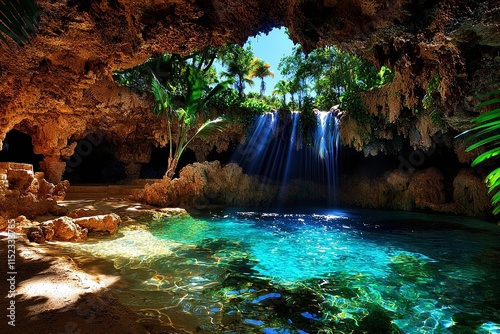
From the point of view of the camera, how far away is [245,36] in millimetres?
5574

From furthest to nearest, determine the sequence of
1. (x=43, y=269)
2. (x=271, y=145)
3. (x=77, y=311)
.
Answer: (x=271, y=145)
(x=43, y=269)
(x=77, y=311)

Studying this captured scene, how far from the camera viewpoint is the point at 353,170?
1734 centimetres

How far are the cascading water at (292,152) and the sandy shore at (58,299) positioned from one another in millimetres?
12680

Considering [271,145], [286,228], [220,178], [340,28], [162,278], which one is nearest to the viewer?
[162,278]

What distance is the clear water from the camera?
2.86 meters

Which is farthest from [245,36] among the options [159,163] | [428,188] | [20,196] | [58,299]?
[159,163]

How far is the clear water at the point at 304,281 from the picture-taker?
9.37 feet

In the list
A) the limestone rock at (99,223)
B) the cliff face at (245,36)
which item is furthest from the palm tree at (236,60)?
the limestone rock at (99,223)

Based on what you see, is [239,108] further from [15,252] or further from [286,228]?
[15,252]

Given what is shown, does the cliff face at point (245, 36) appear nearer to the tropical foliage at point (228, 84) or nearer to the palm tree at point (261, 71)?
the tropical foliage at point (228, 84)

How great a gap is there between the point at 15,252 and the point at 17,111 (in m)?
4.76

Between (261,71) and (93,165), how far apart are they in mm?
17614

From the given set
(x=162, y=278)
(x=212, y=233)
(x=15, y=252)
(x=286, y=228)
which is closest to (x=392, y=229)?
(x=286, y=228)

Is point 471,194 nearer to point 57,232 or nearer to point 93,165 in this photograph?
point 57,232
